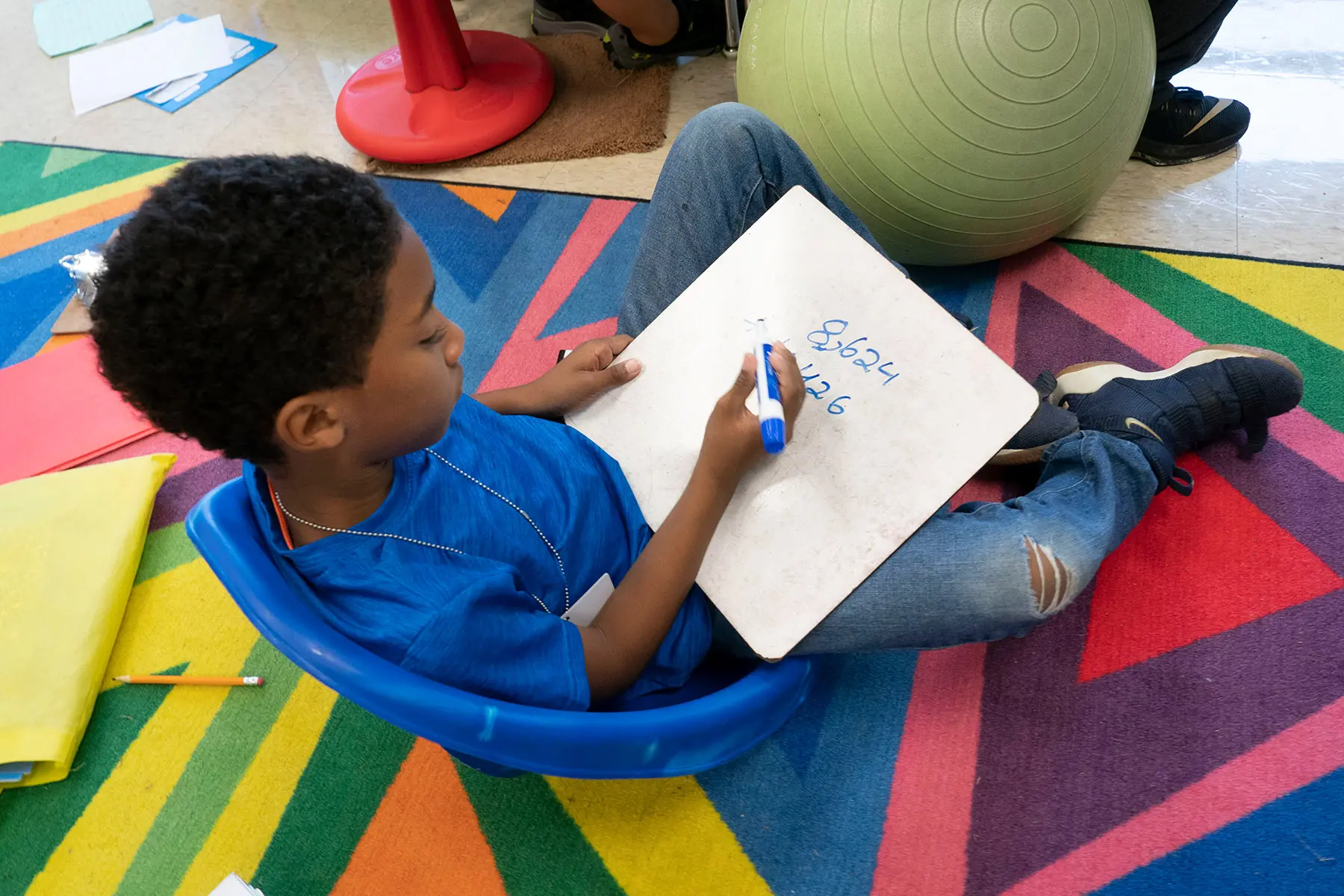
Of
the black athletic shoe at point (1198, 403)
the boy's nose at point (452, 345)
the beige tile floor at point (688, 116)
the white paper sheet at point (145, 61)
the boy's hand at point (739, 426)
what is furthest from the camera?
the white paper sheet at point (145, 61)

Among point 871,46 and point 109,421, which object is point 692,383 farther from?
point 109,421

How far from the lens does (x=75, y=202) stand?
65.3 inches

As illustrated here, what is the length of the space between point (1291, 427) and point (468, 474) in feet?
3.05

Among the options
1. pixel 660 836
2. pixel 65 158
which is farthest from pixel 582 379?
pixel 65 158

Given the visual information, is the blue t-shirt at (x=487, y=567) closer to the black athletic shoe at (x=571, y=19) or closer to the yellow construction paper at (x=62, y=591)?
the yellow construction paper at (x=62, y=591)

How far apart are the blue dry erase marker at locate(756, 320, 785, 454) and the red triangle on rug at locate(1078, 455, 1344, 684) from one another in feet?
1.48

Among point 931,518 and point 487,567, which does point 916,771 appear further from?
point 487,567

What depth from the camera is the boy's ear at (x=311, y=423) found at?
21.8 inches

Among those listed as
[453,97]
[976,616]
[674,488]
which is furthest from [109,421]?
[976,616]

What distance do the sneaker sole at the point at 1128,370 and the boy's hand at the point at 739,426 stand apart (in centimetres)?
47

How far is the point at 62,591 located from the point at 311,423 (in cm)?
74

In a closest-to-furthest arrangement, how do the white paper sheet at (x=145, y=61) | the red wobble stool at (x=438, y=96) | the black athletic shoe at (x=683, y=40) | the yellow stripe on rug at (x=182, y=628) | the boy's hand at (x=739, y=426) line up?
the boy's hand at (x=739, y=426), the yellow stripe on rug at (x=182, y=628), the red wobble stool at (x=438, y=96), the black athletic shoe at (x=683, y=40), the white paper sheet at (x=145, y=61)

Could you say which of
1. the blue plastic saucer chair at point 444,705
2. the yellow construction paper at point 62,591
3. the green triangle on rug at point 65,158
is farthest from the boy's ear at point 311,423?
the green triangle on rug at point 65,158

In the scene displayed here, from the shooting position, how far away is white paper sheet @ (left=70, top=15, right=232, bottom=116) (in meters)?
1.88
